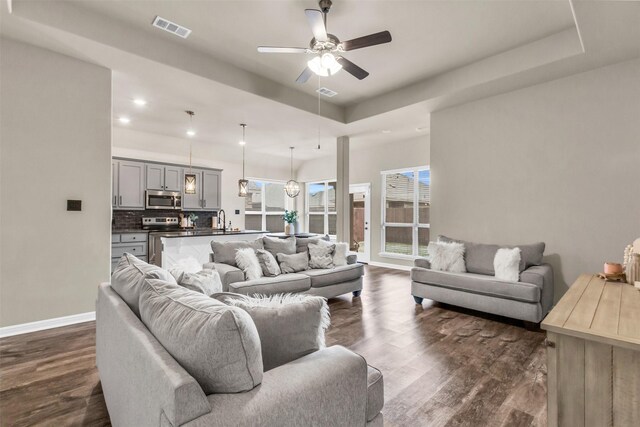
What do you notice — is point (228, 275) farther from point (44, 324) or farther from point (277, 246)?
point (44, 324)

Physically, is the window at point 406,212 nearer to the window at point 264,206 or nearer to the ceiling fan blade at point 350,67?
the window at point 264,206

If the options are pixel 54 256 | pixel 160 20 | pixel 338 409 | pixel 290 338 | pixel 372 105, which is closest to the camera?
pixel 338 409

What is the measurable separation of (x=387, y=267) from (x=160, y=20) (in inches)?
242

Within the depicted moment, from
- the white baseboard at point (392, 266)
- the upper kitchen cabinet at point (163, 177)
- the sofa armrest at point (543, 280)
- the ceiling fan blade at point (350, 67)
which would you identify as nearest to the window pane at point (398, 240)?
the white baseboard at point (392, 266)

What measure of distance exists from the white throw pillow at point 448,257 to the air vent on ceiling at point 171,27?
4096 mm

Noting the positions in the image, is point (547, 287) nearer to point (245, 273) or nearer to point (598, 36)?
point (598, 36)

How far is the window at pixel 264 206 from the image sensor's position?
28.4ft

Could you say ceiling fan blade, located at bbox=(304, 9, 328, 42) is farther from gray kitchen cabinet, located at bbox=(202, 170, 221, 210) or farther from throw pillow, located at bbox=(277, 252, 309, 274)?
gray kitchen cabinet, located at bbox=(202, 170, 221, 210)

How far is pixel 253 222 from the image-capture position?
8766 millimetres

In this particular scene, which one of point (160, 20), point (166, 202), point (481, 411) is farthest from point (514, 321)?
point (166, 202)

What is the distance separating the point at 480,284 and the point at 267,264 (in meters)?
2.64

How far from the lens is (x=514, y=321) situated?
12.0ft

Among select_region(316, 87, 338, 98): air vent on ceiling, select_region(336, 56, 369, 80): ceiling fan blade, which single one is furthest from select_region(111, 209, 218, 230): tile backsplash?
select_region(336, 56, 369, 80): ceiling fan blade

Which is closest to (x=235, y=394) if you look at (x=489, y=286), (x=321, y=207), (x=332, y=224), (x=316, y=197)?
(x=489, y=286)
